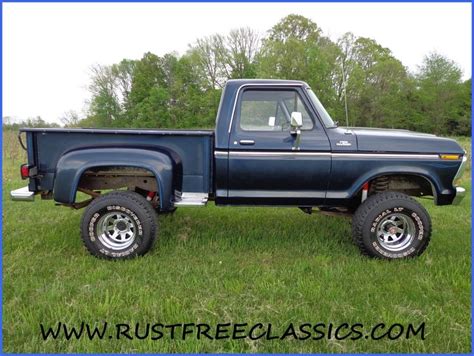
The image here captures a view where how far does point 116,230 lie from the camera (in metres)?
3.83

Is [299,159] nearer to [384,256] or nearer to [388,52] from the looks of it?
[384,256]

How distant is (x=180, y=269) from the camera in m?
3.53

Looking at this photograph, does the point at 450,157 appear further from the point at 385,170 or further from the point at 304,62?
the point at 304,62

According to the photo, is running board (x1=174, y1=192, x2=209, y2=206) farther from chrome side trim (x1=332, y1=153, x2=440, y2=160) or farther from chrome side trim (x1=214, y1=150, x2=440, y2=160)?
chrome side trim (x1=332, y1=153, x2=440, y2=160)

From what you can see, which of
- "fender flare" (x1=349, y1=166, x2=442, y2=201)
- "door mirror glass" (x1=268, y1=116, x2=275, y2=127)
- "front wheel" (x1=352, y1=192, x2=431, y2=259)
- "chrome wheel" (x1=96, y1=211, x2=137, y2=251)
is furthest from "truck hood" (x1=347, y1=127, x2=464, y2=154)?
"chrome wheel" (x1=96, y1=211, x2=137, y2=251)

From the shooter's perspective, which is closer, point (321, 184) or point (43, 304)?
point (43, 304)

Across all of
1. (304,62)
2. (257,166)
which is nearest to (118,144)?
(257,166)

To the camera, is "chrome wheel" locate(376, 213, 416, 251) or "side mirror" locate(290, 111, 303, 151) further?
"chrome wheel" locate(376, 213, 416, 251)

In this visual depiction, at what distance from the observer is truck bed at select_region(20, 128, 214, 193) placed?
12.2ft

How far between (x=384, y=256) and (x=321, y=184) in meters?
1.09

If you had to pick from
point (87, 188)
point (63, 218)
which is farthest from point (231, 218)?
point (63, 218)

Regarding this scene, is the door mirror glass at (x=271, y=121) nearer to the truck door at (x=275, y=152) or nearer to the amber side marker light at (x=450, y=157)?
the truck door at (x=275, y=152)

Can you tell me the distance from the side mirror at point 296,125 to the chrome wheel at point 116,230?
207cm

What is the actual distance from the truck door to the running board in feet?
1.06
